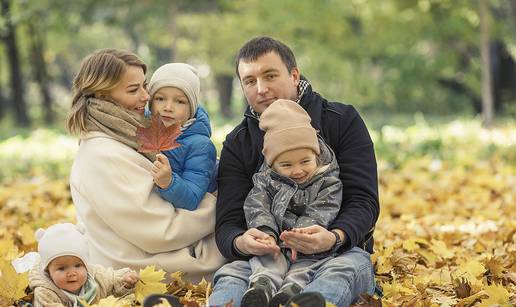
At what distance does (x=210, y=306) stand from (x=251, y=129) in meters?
0.93

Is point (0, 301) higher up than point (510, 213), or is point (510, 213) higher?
point (0, 301)

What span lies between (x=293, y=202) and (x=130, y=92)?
0.92m

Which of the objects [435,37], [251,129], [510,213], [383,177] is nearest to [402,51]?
[435,37]

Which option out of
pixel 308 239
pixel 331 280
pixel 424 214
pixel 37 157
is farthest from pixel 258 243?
pixel 37 157

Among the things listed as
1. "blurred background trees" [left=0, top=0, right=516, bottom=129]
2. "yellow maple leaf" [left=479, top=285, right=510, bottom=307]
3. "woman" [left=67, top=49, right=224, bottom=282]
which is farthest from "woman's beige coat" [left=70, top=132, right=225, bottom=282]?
"blurred background trees" [left=0, top=0, right=516, bottom=129]

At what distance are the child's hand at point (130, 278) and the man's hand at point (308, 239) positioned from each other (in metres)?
0.70

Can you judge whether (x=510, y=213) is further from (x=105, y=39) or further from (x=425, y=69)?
(x=105, y=39)

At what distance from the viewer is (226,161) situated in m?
3.77

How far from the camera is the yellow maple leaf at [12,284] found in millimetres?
3420

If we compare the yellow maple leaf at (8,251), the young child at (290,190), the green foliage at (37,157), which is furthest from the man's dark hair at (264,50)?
the green foliage at (37,157)

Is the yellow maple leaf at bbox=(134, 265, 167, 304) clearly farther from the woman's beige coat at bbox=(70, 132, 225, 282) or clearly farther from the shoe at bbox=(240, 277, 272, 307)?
the shoe at bbox=(240, 277, 272, 307)

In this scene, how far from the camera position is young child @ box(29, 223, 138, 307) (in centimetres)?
333

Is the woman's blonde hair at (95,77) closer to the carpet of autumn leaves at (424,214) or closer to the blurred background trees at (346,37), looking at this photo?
the carpet of autumn leaves at (424,214)

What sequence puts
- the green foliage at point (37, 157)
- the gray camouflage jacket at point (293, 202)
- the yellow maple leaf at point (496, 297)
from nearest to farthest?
the yellow maple leaf at point (496, 297), the gray camouflage jacket at point (293, 202), the green foliage at point (37, 157)
